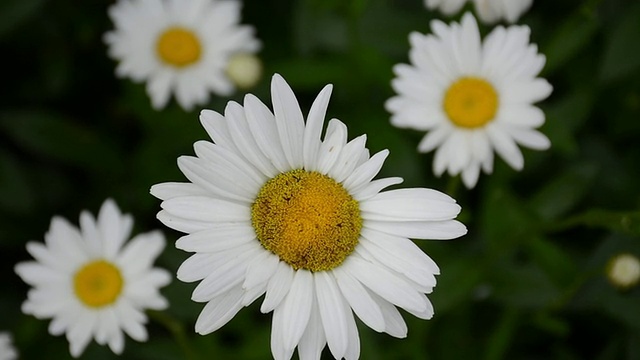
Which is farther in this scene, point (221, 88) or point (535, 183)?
point (535, 183)

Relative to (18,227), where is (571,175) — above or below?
above

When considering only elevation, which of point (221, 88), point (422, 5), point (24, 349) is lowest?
point (24, 349)

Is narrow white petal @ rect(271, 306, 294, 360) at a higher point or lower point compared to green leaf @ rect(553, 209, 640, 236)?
lower

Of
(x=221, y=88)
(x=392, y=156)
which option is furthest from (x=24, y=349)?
(x=392, y=156)

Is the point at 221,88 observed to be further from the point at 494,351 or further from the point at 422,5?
the point at 494,351

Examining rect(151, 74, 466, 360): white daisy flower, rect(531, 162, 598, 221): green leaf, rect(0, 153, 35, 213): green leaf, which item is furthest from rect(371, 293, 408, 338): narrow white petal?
rect(0, 153, 35, 213): green leaf

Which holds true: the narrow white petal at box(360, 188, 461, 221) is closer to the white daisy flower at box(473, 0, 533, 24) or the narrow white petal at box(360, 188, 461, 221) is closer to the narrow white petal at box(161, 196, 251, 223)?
the narrow white petal at box(161, 196, 251, 223)

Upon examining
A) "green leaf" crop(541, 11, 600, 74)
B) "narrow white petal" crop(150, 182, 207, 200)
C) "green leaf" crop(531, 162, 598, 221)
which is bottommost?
"narrow white petal" crop(150, 182, 207, 200)

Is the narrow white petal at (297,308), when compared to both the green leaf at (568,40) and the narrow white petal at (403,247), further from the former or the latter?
the green leaf at (568,40)
